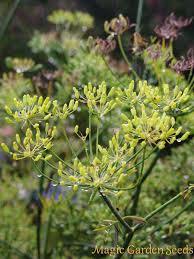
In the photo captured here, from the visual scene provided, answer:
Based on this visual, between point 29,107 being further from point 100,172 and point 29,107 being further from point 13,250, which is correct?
point 13,250

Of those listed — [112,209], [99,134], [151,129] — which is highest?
[99,134]

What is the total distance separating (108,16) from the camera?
537 centimetres

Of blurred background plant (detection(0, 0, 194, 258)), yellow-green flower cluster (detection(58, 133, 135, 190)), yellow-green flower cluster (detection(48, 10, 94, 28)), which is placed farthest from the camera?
yellow-green flower cluster (detection(48, 10, 94, 28))

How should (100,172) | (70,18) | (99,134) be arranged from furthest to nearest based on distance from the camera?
(70,18)
(99,134)
(100,172)

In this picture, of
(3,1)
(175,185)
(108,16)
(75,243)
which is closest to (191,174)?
(175,185)

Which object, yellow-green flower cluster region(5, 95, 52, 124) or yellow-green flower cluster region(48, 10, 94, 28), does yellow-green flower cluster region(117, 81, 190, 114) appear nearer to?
yellow-green flower cluster region(5, 95, 52, 124)

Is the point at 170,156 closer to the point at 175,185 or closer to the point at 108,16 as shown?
the point at 175,185

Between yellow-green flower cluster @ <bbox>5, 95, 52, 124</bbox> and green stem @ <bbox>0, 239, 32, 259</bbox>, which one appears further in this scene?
green stem @ <bbox>0, 239, 32, 259</bbox>

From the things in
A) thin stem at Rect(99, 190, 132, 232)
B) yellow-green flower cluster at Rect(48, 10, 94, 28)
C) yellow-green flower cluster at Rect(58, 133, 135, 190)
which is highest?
yellow-green flower cluster at Rect(48, 10, 94, 28)

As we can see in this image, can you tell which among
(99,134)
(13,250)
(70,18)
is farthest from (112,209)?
(70,18)

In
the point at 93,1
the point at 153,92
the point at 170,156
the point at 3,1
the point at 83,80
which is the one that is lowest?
the point at 153,92

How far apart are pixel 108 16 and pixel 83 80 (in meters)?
4.03

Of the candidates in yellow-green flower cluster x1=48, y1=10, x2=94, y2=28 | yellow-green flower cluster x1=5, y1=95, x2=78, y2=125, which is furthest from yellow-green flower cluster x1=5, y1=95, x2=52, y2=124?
yellow-green flower cluster x1=48, y1=10, x2=94, y2=28

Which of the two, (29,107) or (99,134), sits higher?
(99,134)
